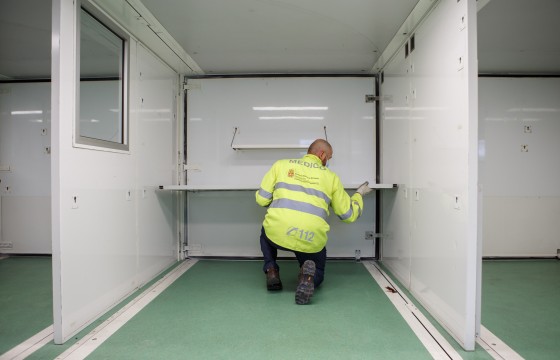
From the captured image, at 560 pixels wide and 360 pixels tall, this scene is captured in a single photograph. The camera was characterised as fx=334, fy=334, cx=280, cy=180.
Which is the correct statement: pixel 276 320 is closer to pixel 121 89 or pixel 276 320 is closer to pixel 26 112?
pixel 121 89

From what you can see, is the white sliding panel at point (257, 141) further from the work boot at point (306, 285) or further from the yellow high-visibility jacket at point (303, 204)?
the work boot at point (306, 285)

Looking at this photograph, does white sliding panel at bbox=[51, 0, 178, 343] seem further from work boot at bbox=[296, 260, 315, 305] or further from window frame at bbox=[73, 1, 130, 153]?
work boot at bbox=[296, 260, 315, 305]

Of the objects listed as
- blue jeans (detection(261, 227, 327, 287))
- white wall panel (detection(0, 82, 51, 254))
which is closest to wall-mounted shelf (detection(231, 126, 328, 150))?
blue jeans (detection(261, 227, 327, 287))

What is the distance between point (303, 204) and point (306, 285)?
1.92 feet

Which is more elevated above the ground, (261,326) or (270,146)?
(270,146)

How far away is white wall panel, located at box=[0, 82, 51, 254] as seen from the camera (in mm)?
3938

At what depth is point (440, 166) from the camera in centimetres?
210

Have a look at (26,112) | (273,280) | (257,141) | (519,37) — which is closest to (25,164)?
(26,112)

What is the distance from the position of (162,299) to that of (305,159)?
60.8 inches

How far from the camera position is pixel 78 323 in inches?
77.3

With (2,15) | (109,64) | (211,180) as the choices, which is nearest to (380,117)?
(211,180)

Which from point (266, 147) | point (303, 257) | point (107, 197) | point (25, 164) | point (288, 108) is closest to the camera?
point (107, 197)

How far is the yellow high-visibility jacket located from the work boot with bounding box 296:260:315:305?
0.14 meters

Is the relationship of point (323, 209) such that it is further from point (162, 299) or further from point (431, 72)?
point (162, 299)
